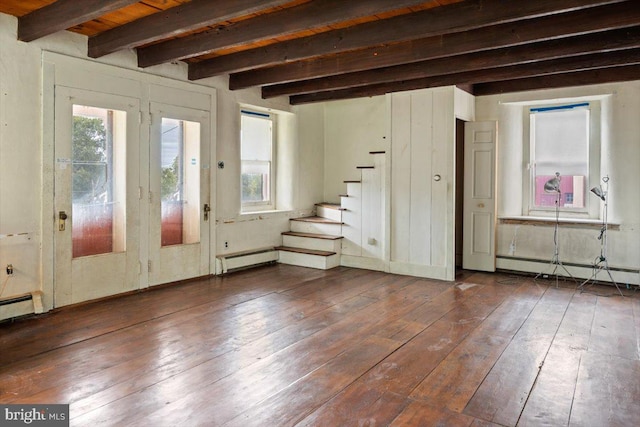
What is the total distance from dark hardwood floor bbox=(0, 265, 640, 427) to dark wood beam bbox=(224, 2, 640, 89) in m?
2.51

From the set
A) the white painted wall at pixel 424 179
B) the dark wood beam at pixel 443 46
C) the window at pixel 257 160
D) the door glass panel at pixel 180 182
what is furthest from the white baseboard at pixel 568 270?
the door glass panel at pixel 180 182

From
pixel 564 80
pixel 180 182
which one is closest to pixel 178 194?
pixel 180 182

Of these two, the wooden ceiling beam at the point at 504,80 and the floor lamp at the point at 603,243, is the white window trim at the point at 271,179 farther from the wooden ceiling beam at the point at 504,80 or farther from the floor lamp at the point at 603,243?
the floor lamp at the point at 603,243

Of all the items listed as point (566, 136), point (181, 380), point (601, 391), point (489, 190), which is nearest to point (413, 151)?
point (489, 190)

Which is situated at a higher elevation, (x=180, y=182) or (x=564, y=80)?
(x=564, y=80)

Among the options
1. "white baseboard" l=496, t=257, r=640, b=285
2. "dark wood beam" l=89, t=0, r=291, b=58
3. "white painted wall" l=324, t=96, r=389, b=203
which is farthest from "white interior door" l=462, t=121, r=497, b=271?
"dark wood beam" l=89, t=0, r=291, b=58

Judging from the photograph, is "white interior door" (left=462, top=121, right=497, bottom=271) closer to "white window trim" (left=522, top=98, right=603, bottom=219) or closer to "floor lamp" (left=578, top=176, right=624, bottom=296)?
"white window trim" (left=522, top=98, right=603, bottom=219)

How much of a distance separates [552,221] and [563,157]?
951mm

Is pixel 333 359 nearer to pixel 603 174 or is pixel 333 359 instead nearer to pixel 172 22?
pixel 172 22

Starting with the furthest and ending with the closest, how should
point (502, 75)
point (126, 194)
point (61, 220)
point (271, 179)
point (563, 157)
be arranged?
point (271, 179) < point (563, 157) < point (502, 75) < point (126, 194) < point (61, 220)

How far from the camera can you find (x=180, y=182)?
5566 mm

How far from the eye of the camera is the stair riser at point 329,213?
23.4ft

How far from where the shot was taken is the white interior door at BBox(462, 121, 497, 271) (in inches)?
247

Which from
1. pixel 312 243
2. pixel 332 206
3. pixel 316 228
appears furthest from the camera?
pixel 332 206
